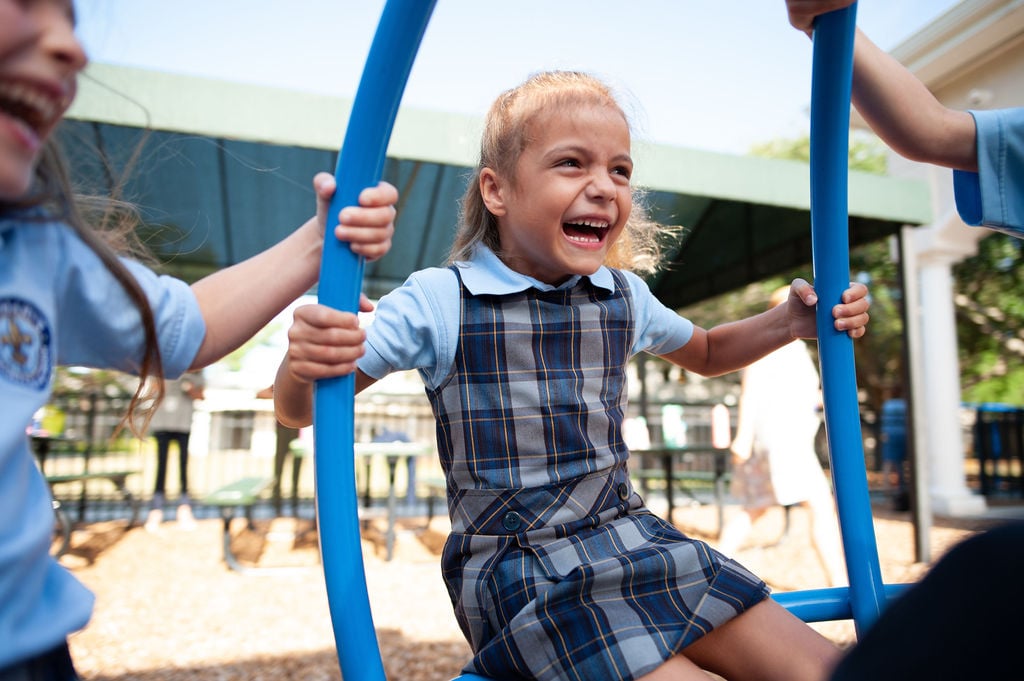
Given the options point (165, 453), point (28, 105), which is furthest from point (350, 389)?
point (165, 453)

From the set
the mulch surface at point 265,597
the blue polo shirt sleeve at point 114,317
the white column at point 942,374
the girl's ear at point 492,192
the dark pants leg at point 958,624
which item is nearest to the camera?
the dark pants leg at point 958,624

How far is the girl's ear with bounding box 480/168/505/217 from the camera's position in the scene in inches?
55.6

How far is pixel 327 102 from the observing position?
13.2ft

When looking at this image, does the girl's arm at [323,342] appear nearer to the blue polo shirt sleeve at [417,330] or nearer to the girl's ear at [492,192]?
the blue polo shirt sleeve at [417,330]

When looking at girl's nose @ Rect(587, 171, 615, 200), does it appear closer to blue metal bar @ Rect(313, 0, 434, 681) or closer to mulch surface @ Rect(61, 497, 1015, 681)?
blue metal bar @ Rect(313, 0, 434, 681)

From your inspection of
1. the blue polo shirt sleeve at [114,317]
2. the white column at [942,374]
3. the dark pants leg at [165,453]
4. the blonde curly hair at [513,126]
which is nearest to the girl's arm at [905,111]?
the blonde curly hair at [513,126]

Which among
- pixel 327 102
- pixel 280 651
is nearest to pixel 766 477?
pixel 280 651

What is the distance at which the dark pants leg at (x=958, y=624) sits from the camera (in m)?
0.44

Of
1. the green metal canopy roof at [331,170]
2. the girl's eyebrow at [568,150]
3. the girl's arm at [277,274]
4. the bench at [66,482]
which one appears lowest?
the bench at [66,482]

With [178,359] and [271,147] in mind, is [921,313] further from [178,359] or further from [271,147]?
[178,359]

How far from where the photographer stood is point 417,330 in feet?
3.96

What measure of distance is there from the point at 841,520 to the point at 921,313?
8.20 metres

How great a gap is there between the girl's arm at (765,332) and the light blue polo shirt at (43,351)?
1.03 metres

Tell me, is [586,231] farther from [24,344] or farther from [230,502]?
[230,502]
